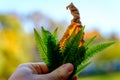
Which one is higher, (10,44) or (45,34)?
(45,34)

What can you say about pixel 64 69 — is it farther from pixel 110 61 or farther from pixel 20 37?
pixel 110 61

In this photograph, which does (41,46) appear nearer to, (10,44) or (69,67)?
(69,67)

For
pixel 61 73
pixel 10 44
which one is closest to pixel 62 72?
pixel 61 73

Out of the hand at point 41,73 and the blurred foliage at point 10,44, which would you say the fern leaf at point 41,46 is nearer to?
the hand at point 41,73

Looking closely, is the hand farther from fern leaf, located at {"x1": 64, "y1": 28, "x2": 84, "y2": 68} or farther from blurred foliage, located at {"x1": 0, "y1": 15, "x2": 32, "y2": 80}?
blurred foliage, located at {"x1": 0, "y1": 15, "x2": 32, "y2": 80}

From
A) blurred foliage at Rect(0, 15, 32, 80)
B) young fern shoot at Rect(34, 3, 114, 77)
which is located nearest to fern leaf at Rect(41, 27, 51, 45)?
young fern shoot at Rect(34, 3, 114, 77)

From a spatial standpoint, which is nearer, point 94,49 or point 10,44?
point 94,49

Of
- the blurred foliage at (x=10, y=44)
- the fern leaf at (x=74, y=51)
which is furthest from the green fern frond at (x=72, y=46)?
the blurred foliage at (x=10, y=44)

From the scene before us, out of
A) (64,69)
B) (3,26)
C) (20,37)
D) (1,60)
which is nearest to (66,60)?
(64,69)
